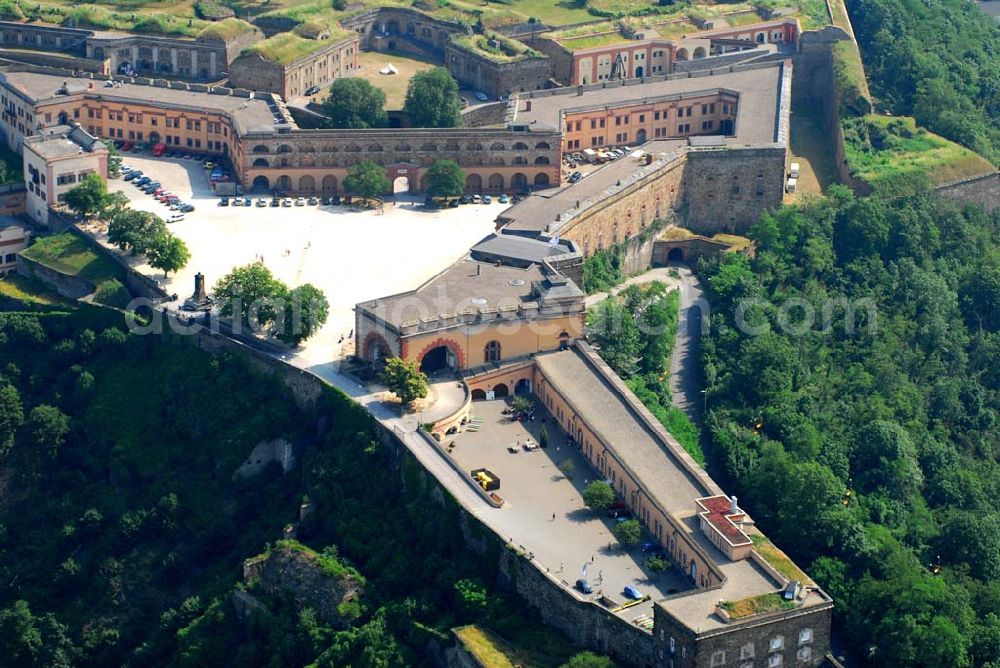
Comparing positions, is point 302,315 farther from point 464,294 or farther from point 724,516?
point 724,516

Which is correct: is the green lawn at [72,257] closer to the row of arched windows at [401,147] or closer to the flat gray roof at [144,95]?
the row of arched windows at [401,147]

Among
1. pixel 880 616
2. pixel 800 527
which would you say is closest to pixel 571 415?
pixel 800 527

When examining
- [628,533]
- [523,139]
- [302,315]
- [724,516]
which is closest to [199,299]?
[302,315]

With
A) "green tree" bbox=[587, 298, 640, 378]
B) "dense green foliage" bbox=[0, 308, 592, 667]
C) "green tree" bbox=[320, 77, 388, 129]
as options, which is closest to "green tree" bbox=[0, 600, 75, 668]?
"dense green foliage" bbox=[0, 308, 592, 667]

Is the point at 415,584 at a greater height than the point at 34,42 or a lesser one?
lesser

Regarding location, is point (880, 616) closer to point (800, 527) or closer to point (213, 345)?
point (800, 527)

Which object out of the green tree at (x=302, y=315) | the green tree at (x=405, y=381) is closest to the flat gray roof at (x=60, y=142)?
the green tree at (x=302, y=315)
